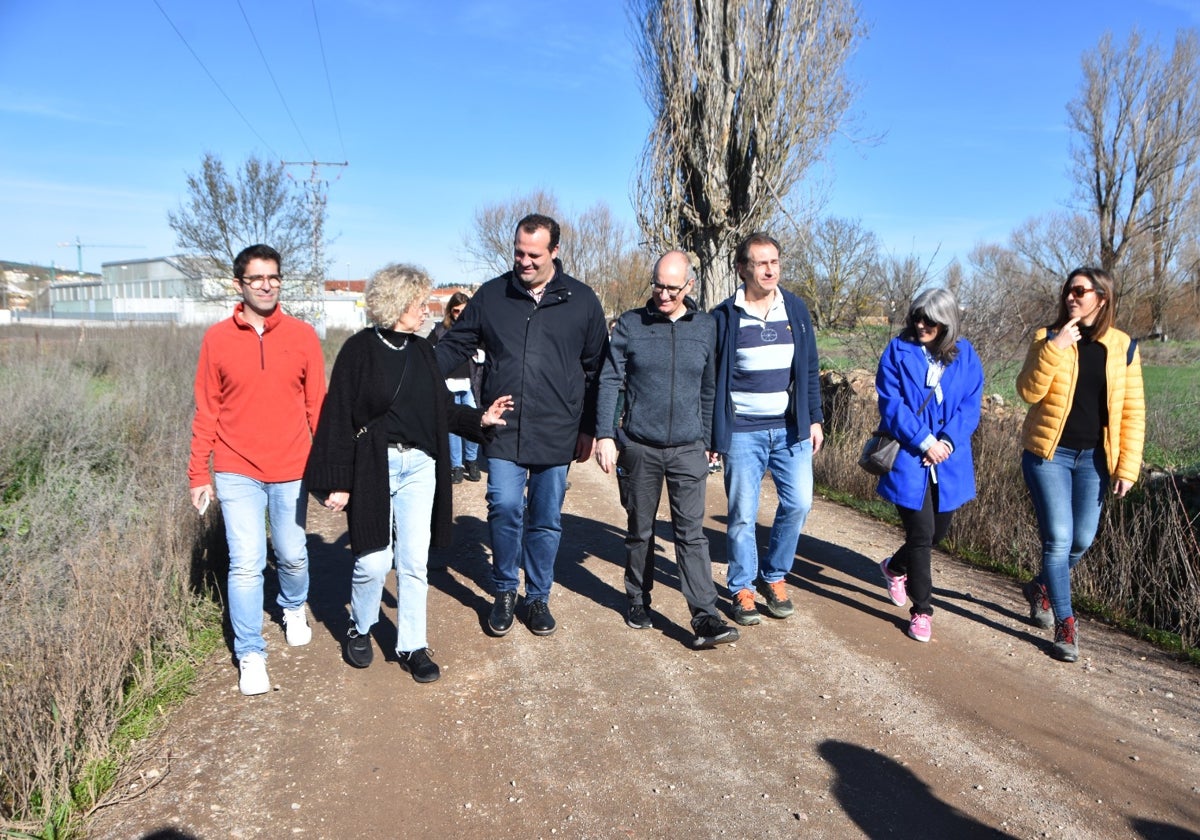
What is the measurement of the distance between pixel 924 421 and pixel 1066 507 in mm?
822

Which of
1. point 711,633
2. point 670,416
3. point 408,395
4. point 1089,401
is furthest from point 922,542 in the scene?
point 408,395

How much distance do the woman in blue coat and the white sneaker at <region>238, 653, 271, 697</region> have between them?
322cm

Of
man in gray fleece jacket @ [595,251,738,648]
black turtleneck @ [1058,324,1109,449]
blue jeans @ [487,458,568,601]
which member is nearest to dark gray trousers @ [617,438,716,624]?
man in gray fleece jacket @ [595,251,738,648]

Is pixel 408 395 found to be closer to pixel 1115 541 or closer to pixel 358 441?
pixel 358 441

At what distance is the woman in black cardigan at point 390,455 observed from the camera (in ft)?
11.9

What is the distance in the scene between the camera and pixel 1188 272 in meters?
29.0

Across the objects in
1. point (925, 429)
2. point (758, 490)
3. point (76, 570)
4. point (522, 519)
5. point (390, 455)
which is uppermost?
point (925, 429)

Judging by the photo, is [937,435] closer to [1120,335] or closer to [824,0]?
[1120,335]

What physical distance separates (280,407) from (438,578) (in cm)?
194

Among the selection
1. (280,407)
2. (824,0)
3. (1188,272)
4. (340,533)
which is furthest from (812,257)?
(280,407)

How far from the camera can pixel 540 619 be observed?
441 centimetres

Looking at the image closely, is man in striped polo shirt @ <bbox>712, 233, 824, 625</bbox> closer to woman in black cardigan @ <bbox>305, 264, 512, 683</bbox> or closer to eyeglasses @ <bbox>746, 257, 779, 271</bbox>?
eyeglasses @ <bbox>746, 257, 779, 271</bbox>

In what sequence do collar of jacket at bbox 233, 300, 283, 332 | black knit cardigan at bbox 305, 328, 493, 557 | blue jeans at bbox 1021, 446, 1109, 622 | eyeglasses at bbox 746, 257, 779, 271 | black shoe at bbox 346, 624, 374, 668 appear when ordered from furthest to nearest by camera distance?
1. eyeglasses at bbox 746, 257, 779, 271
2. blue jeans at bbox 1021, 446, 1109, 622
3. black shoe at bbox 346, 624, 374, 668
4. collar of jacket at bbox 233, 300, 283, 332
5. black knit cardigan at bbox 305, 328, 493, 557

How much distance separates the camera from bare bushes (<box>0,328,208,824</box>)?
2.80m
